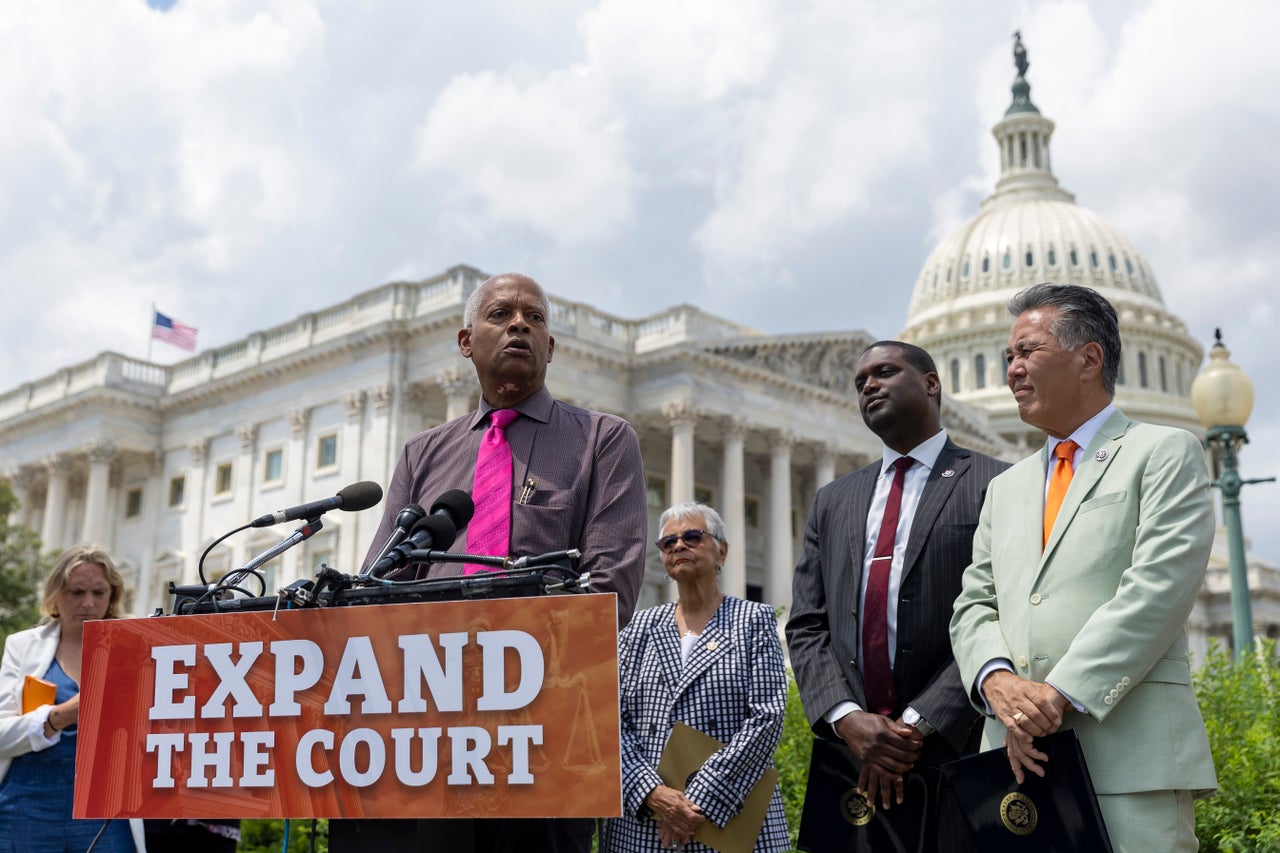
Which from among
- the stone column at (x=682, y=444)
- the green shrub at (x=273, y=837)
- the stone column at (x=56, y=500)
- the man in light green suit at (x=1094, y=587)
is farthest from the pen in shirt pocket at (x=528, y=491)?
the stone column at (x=56, y=500)

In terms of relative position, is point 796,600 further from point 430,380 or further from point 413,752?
point 430,380

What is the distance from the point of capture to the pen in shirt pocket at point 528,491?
15.5ft

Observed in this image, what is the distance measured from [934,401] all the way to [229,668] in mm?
3381

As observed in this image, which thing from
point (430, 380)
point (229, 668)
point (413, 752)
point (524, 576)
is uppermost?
point (430, 380)

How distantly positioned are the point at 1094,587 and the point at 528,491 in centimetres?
199

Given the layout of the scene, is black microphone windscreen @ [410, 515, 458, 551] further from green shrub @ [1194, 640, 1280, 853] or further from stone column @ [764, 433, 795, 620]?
stone column @ [764, 433, 795, 620]

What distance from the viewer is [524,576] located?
3.70m

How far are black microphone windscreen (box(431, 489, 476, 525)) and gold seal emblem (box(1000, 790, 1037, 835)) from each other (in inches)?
78.7

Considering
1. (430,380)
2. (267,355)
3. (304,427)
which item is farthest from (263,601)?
(267,355)

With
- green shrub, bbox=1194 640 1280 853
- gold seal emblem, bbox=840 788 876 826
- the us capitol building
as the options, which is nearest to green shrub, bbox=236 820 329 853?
gold seal emblem, bbox=840 788 876 826

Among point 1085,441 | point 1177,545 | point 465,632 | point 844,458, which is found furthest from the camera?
point 844,458

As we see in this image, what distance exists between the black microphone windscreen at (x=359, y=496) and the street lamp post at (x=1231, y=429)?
1218 cm

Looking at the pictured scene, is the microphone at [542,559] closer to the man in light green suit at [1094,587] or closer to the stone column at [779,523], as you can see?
the man in light green suit at [1094,587]

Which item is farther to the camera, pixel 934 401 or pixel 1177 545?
pixel 934 401
